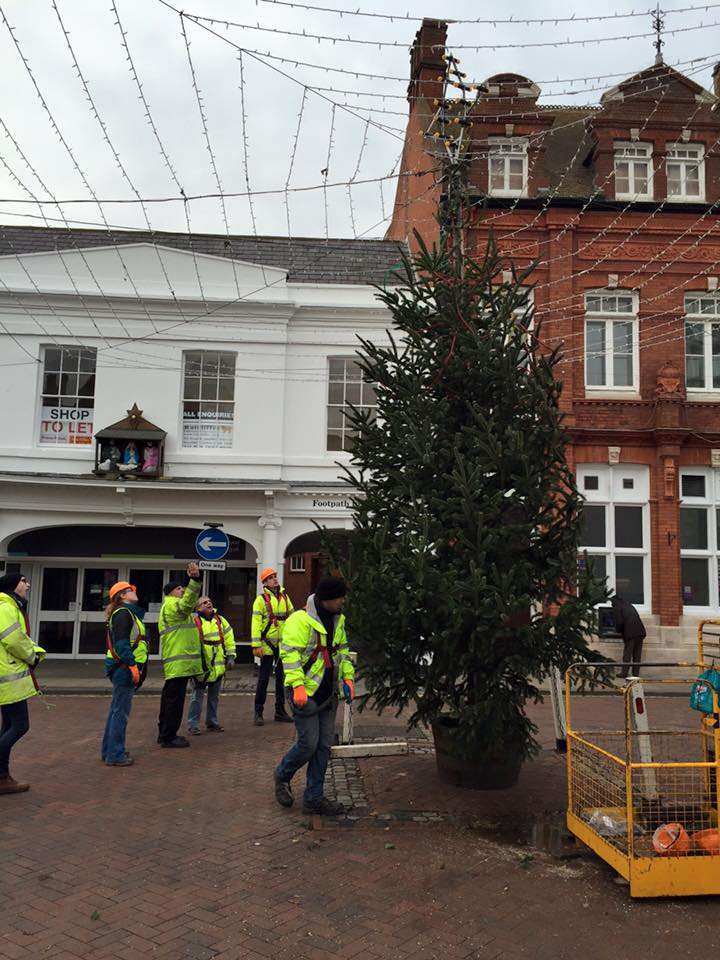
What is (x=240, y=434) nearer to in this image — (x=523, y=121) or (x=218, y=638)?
(x=218, y=638)

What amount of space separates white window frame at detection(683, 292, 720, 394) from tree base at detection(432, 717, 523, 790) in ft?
43.8

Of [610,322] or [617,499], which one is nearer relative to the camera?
[617,499]

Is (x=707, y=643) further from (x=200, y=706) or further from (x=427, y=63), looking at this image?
(x=427, y=63)

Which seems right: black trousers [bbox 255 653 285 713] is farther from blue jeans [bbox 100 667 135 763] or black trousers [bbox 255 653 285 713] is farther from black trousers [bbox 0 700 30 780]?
black trousers [bbox 0 700 30 780]

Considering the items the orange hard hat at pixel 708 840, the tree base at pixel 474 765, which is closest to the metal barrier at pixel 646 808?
the orange hard hat at pixel 708 840

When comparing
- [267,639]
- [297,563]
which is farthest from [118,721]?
[297,563]

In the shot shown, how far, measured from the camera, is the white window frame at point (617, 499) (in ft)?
56.4

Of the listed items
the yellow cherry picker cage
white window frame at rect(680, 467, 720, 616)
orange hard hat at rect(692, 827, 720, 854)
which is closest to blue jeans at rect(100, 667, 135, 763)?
the yellow cherry picker cage

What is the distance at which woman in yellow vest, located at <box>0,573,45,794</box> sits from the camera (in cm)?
658

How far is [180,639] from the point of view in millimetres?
8602

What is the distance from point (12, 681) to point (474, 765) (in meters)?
4.01

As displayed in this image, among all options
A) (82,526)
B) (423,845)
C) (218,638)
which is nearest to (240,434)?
(82,526)

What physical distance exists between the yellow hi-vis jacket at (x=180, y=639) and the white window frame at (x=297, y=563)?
9.06m

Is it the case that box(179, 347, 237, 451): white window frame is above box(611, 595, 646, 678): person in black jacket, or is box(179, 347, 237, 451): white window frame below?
above
